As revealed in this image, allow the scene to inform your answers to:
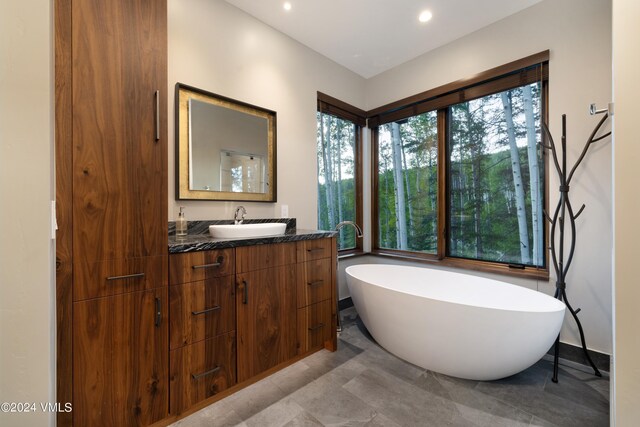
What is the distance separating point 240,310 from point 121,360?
0.60 metres

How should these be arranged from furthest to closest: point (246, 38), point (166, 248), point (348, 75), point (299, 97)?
point (348, 75)
point (299, 97)
point (246, 38)
point (166, 248)

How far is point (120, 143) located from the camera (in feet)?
4.14

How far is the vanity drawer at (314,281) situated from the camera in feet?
6.53

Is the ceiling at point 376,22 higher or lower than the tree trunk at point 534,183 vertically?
higher

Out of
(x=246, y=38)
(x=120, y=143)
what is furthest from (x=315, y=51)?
(x=120, y=143)

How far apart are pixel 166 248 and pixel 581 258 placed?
2795 millimetres

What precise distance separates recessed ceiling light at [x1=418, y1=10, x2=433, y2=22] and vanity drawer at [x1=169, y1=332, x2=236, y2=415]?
113 inches

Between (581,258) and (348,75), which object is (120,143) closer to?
(348,75)

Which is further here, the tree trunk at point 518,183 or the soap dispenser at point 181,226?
the tree trunk at point 518,183

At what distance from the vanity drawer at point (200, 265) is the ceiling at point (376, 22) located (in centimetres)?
203

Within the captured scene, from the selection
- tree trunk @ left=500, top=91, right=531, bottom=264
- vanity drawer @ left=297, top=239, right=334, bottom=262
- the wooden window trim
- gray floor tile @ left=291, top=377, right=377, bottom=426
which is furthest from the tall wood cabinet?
tree trunk @ left=500, top=91, right=531, bottom=264

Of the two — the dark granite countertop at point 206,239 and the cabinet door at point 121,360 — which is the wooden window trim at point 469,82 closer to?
the dark granite countertop at point 206,239

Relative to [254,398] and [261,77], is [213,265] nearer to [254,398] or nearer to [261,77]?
[254,398]

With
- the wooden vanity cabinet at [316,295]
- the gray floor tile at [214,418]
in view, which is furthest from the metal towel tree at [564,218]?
the gray floor tile at [214,418]
